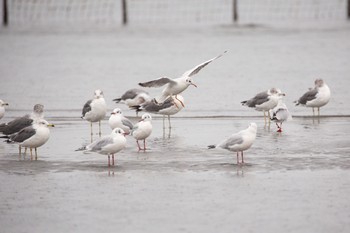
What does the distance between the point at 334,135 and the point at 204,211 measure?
5.70m

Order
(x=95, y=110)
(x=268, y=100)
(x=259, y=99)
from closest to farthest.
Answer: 1. (x=95, y=110)
2. (x=268, y=100)
3. (x=259, y=99)

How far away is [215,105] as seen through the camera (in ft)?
65.2

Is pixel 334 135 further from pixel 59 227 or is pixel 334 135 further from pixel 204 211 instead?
pixel 59 227

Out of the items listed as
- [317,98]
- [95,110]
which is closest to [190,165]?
[95,110]

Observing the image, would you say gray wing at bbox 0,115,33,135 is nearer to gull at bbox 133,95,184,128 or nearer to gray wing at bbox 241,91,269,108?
gull at bbox 133,95,184,128

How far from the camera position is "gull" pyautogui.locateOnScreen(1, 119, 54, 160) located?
44.4ft

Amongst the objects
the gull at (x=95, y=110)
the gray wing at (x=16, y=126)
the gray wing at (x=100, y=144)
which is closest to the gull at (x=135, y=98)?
the gull at (x=95, y=110)

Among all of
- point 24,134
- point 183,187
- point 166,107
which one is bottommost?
point 183,187

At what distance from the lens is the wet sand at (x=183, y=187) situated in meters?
9.94

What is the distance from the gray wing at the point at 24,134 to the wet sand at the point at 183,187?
33cm

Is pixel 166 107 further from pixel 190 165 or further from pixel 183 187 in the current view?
pixel 183 187

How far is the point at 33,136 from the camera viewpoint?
13.5 m

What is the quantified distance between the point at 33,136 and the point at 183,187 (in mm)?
3053

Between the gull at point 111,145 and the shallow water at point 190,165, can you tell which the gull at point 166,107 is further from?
the gull at point 111,145
